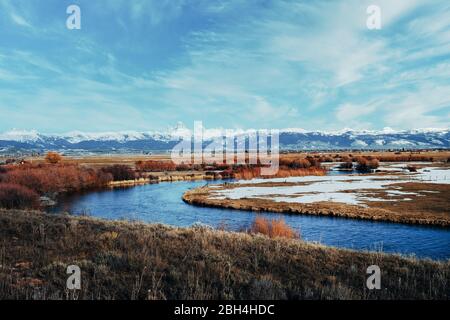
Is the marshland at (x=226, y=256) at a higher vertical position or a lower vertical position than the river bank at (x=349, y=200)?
higher

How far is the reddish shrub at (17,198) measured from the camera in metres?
34.3

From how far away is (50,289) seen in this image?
24.8 feet

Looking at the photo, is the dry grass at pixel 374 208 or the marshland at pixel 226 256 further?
the dry grass at pixel 374 208

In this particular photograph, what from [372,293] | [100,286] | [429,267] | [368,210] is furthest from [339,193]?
[100,286]

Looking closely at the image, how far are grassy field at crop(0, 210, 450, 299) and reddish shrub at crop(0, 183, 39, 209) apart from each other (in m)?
23.2

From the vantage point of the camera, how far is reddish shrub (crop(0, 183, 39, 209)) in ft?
113

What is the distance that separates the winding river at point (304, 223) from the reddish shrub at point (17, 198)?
2.46m

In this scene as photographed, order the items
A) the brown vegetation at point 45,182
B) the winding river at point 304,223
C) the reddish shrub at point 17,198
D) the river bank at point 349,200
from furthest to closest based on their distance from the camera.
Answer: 1. the brown vegetation at point 45,182
2. the reddish shrub at point 17,198
3. the river bank at point 349,200
4. the winding river at point 304,223

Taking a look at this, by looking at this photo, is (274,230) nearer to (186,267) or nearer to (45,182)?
(186,267)

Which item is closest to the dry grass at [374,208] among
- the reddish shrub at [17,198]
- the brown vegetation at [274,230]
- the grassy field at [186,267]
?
the brown vegetation at [274,230]

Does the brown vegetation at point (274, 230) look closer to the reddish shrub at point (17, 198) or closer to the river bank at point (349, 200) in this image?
the river bank at point (349, 200)

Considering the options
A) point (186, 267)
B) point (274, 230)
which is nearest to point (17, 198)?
point (274, 230)

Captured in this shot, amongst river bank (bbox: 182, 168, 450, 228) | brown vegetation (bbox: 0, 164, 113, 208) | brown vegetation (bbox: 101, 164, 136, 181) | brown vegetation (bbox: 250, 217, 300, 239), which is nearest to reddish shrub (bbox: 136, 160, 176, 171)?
brown vegetation (bbox: 101, 164, 136, 181)

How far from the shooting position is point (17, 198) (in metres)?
35.3
